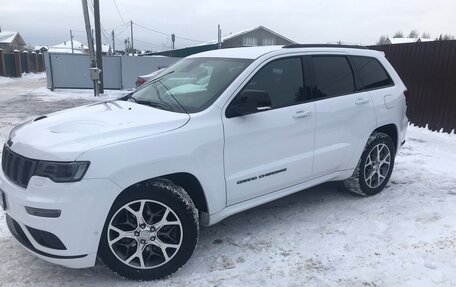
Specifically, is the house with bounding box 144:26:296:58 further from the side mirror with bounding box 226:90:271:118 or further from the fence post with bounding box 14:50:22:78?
the side mirror with bounding box 226:90:271:118

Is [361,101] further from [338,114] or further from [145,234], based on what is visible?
[145,234]

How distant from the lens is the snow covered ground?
319 centimetres

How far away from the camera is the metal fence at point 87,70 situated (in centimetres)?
1972

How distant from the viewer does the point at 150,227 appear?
306 cm

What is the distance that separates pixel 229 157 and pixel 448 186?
11.5ft

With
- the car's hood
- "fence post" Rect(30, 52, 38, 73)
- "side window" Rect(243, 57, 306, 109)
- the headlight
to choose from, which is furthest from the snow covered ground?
"fence post" Rect(30, 52, 38, 73)

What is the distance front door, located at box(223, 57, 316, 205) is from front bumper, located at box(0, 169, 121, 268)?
109 cm

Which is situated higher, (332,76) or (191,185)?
(332,76)

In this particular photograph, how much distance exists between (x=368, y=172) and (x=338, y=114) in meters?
1.05

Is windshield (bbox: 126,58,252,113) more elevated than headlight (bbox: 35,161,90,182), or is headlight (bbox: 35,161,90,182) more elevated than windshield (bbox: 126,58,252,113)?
windshield (bbox: 126,58,252,113)

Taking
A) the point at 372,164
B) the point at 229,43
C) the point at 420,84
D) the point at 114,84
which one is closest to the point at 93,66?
the point at 114,84

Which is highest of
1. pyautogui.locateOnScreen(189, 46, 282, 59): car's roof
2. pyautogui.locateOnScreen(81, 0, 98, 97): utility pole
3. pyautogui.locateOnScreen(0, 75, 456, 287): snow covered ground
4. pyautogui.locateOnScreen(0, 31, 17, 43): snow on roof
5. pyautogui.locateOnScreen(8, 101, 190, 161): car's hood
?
pyautogui.locateOnScreen(0, 31, 17, 43): snow on roof

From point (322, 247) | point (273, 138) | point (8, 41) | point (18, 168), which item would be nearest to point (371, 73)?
point (273, 138)

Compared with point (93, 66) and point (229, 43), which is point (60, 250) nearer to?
point (93, 66)
